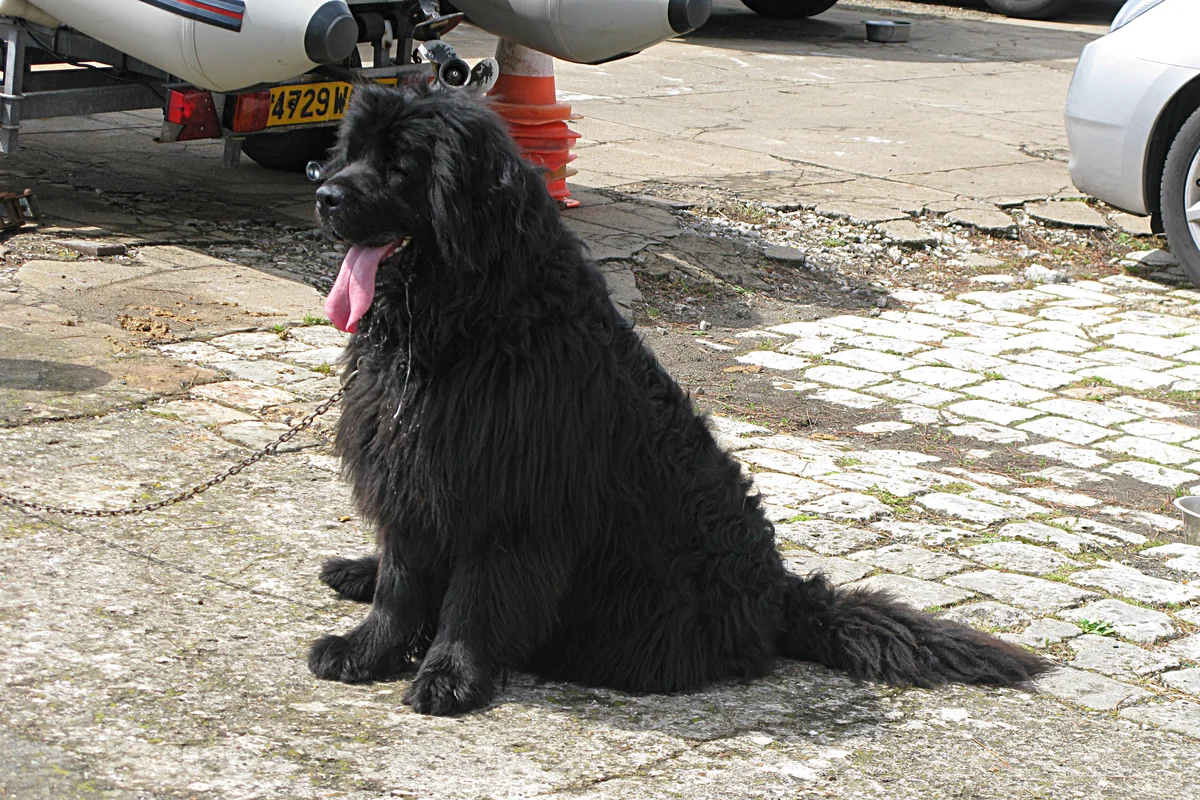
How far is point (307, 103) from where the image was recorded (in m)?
7.01

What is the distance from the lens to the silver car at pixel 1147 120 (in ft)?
25.2

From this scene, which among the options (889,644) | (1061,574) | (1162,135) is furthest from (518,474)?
(1162,135)

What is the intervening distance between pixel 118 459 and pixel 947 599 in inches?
106

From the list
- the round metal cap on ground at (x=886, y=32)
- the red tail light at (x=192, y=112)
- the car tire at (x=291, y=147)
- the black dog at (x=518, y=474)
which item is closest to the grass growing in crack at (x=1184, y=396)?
the black dog at (x=518, y=474)

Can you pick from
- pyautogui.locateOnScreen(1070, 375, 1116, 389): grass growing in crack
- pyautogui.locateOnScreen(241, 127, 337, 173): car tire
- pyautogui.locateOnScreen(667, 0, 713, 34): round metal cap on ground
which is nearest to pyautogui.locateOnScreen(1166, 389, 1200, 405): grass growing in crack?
pyautogui.locateOnScreen(1070, 375, 1116, 389): grass growing in crack

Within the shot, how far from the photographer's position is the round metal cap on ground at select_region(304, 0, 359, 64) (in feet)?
20.5

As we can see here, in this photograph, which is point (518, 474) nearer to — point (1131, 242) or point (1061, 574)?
point (1061, 574)

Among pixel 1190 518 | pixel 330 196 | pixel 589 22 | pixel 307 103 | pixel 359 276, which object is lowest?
pixel 1190 518

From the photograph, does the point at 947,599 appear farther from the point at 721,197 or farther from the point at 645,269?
the point at 721,197

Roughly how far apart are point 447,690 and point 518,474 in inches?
20.8

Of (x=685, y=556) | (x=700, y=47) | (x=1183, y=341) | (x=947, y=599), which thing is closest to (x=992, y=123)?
(x=700, y=47)

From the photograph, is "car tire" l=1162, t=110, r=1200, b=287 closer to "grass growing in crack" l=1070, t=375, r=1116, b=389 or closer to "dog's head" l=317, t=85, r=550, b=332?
"grass growing in crack" l=1070, t=375, r=1116, b=389

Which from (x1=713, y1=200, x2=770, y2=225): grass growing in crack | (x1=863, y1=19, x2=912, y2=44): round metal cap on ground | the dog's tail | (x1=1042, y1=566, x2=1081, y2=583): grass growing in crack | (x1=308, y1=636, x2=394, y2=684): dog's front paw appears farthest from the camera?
(x1=863, y1=19, x2=912, y2=44): round metal cap on ground

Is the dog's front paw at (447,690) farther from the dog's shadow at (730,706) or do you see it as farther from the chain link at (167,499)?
the chain link at (167,499)
